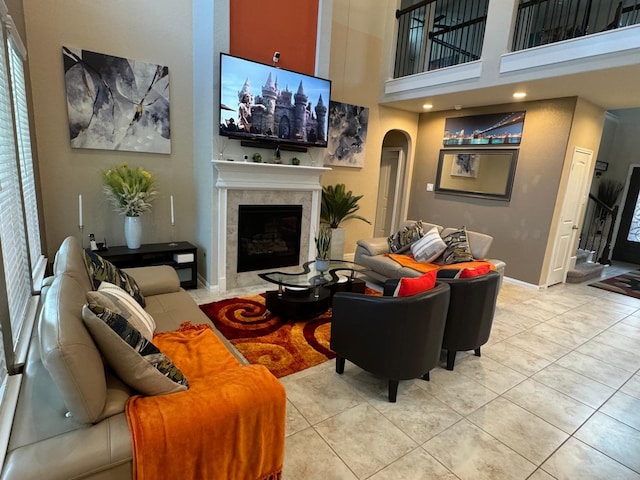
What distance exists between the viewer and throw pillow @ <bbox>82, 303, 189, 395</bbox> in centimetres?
131

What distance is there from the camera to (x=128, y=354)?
1340mm

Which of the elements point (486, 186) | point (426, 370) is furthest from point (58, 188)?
point (486, 186)

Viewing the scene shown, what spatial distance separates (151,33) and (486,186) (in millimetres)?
5050

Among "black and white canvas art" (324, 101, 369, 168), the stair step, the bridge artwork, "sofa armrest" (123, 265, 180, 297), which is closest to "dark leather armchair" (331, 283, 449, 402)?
"sofa armrest" (123, 265, 180, 297)

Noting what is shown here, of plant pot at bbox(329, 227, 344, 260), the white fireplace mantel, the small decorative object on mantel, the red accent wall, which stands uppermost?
the red accent wall

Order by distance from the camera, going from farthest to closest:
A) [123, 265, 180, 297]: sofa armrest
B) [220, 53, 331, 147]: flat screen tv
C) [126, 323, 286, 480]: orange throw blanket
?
[220, 53, 331, 147]: flat screen tv < [123, 265, 180, 297]: sofa armrest < [126, 323, 286, 480]: orange throw blanket

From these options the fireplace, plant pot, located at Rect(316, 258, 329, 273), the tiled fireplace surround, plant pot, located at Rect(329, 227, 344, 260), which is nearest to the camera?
plant pot, located at Rect(316, 258, 329, 273)

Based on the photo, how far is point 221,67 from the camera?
3.60m

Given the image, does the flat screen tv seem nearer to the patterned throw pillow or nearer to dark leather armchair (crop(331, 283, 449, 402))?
the patterned throw pillow

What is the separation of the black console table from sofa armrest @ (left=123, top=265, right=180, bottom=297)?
37.2 inches

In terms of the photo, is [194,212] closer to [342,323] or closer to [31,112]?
[31,112]

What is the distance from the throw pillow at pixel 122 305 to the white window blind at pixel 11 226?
39 cm

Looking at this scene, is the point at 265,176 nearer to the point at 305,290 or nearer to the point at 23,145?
the point at 305,290

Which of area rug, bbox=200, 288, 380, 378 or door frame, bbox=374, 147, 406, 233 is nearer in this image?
area rug, bbox=200, 288, 380, 378
